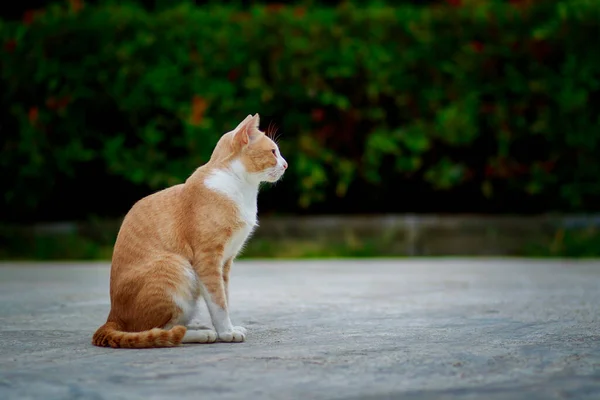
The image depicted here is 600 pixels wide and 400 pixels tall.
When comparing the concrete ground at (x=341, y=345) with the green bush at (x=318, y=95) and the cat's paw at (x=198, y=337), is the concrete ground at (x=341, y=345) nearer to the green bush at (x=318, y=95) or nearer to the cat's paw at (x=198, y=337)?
the cat's paw at (x=198, y=337)

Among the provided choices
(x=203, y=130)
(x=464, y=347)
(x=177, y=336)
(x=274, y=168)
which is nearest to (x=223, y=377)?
(x=177, y=336)

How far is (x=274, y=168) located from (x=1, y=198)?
197 inches

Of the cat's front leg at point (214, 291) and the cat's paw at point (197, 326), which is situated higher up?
the cat's front leg at point (214, 291)

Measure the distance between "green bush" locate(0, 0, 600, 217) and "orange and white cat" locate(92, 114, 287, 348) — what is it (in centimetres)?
415

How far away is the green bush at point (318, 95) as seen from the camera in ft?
27.4

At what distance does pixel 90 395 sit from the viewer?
2762 millimetres

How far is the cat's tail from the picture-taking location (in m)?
3.63

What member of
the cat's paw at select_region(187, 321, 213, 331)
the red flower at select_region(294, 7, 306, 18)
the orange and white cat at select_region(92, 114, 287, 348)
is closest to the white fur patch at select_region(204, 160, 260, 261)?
the orange and white cat at select_region(92, 114, 287, 348)

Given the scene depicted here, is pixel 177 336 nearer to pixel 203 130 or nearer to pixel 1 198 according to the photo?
pixel 203 130

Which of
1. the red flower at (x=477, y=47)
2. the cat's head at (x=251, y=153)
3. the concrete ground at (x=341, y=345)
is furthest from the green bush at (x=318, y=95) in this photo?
the cat's head at (x=251, y=153)

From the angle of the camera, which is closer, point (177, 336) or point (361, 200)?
point (177, 336)

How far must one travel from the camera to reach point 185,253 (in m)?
3.95

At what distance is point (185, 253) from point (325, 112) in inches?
188

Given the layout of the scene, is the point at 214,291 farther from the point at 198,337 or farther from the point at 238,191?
the point at 238,191
